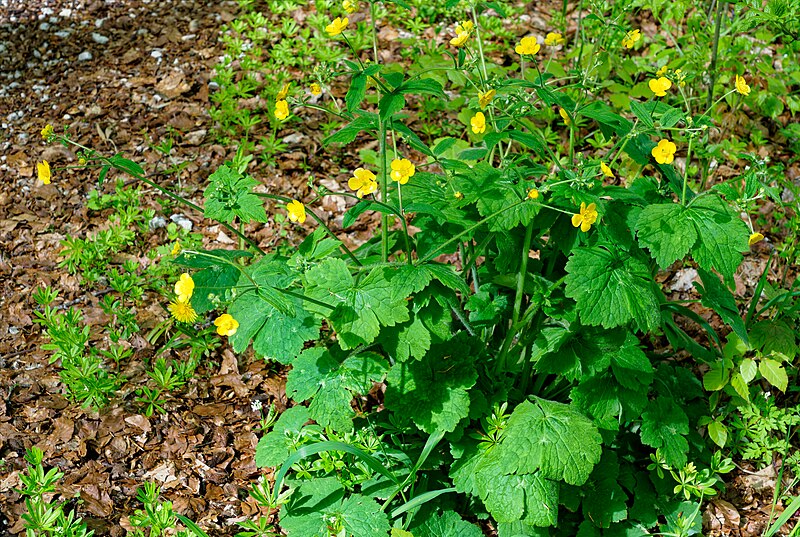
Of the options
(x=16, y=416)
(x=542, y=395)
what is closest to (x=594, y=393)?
(x=542, y=395)

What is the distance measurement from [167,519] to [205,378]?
2.35 feet

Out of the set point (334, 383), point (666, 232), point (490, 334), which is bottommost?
point (490, 334)

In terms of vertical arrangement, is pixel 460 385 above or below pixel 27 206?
above

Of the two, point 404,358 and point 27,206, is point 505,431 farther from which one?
point 27,206

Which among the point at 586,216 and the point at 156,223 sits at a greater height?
the point at 586,216

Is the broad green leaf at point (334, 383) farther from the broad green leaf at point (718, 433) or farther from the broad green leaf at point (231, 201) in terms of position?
the broad green leaf at point (718, 433)

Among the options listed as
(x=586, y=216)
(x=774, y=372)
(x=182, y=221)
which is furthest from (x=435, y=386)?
(x=182, y=221)

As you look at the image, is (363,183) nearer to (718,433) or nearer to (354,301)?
(354,301)

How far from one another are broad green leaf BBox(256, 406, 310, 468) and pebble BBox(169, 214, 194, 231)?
134cm

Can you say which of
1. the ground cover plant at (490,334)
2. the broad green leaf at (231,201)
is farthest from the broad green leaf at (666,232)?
the broad green leaf at (231,201)

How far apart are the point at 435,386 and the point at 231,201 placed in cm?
78

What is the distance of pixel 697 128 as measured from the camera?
1.97 metres

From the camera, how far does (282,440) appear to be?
2312 millimetres

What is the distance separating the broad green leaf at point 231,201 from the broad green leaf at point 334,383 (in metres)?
0.44
